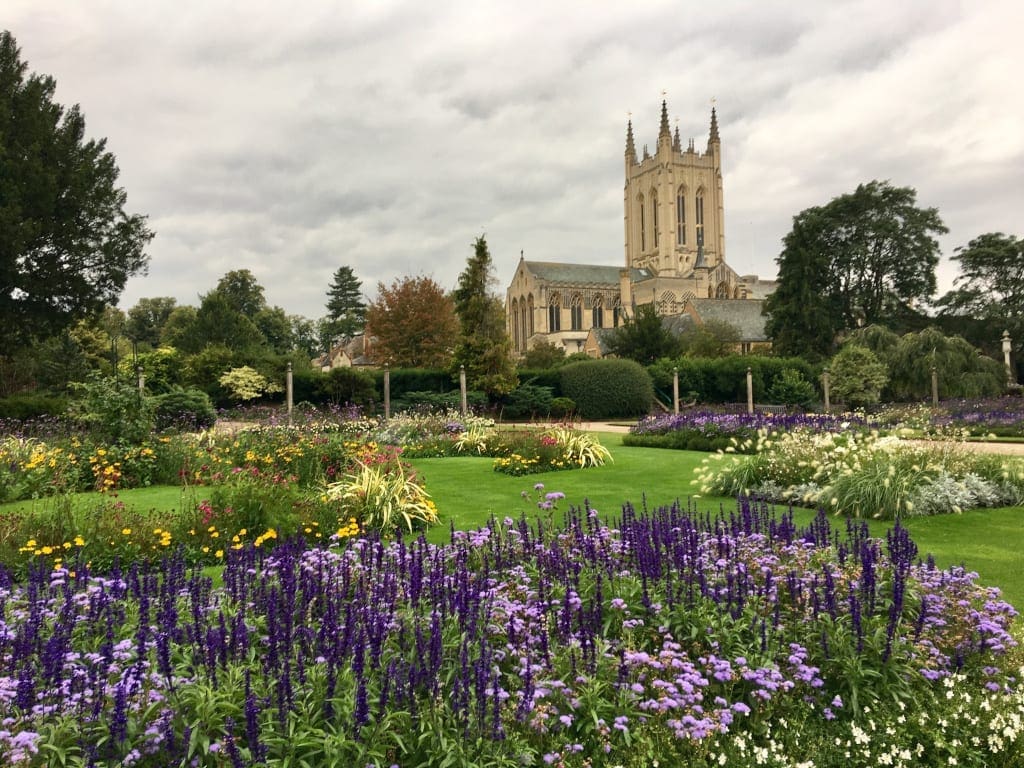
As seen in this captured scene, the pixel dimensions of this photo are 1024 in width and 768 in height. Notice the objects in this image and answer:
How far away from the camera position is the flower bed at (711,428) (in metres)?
14.8

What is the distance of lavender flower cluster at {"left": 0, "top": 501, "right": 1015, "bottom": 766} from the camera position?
8.79 feet

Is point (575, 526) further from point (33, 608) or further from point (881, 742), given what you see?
point (33, 608)

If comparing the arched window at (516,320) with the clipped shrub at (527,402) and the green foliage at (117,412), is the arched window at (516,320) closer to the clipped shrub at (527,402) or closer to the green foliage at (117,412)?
the clipped shrub at (527,402)

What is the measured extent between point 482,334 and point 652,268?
232 feet

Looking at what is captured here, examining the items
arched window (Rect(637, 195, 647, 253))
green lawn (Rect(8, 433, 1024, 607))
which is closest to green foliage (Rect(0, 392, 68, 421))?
green lawn (Rect(8, 433, 1024, 607))

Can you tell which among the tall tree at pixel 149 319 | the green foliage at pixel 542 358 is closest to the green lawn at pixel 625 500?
the green foliage at pixel 542 358

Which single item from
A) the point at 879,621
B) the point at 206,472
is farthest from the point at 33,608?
the point at 206,472

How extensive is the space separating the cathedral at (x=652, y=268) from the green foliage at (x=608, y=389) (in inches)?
1945

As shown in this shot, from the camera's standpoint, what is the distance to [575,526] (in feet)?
16.7

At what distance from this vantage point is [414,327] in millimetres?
41188

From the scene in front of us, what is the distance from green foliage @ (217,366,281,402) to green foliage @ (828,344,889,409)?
2305 centimetres

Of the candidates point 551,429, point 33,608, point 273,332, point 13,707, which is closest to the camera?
point 13,707

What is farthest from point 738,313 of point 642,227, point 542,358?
point 642,227

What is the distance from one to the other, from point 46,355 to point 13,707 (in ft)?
115
